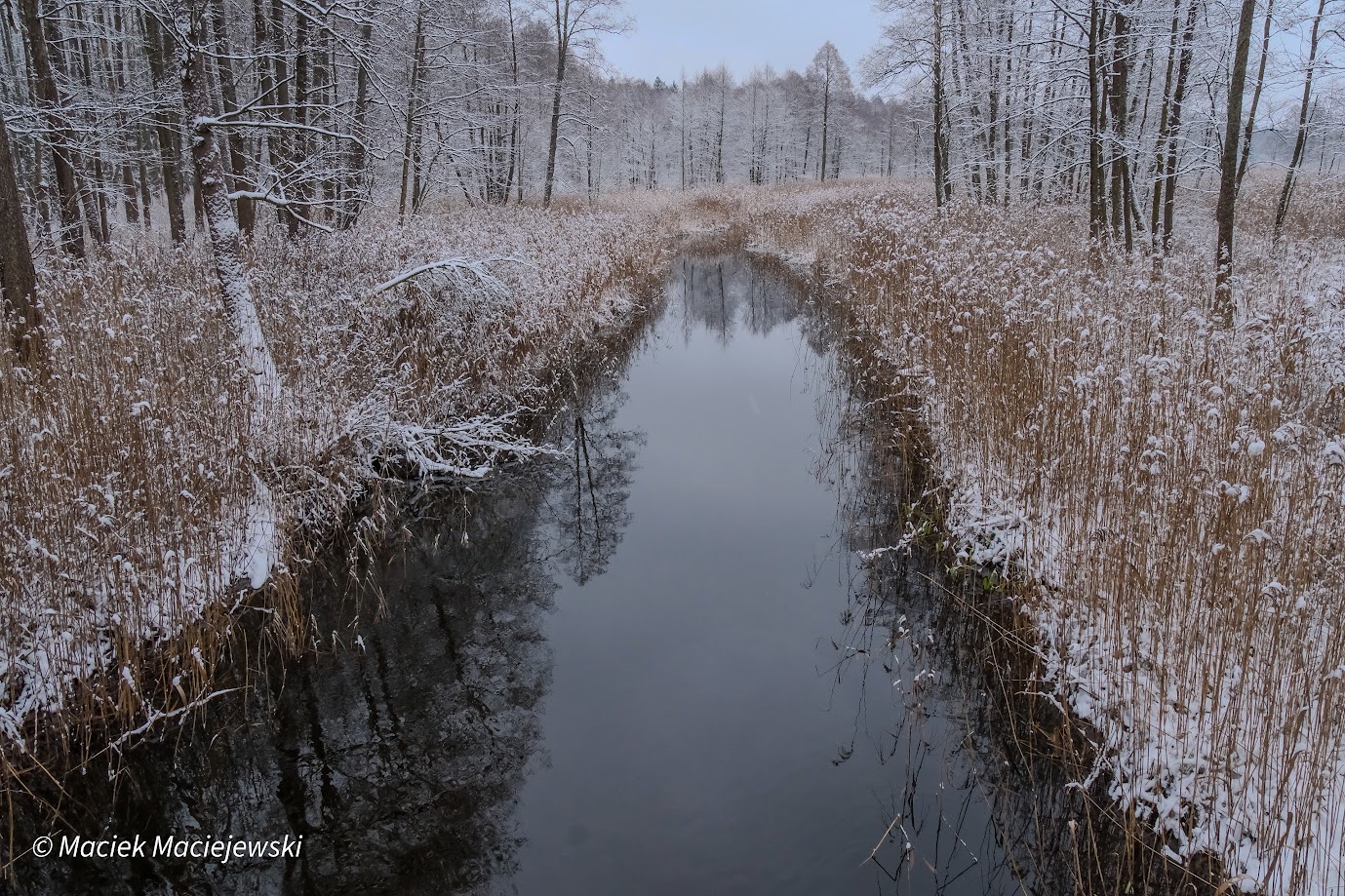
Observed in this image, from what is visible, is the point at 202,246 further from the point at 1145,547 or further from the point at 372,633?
the point at 1145,547

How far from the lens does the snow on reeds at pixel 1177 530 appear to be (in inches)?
126

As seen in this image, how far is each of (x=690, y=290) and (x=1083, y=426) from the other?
13.3 meters

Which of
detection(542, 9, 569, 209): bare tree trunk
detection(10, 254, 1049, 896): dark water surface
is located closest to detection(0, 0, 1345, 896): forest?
detection(10, 254, 1049, 896): dark water surface

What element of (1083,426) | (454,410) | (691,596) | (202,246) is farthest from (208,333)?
(1083,426)

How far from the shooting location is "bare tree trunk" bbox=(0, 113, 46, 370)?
6027mm

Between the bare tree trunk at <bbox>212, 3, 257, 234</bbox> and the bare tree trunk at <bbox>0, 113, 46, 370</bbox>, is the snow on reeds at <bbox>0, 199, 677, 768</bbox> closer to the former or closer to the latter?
the bare tree trunk at <bbox>0, 113, 46, 370</bbox>

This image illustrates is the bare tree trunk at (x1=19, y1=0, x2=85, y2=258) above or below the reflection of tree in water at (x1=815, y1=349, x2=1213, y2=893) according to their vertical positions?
above

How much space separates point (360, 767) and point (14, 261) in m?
5.43

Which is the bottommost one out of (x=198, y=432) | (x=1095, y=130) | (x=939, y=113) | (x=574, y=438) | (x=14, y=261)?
(x=574, y=438)

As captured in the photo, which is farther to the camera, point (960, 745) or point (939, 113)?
point (939, 113)

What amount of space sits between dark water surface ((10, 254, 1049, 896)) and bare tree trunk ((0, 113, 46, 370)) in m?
3.46

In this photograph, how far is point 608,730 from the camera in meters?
4.44

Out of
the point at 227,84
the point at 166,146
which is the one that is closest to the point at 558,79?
the point at 166,146

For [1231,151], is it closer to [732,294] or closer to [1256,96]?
[1256,96]
